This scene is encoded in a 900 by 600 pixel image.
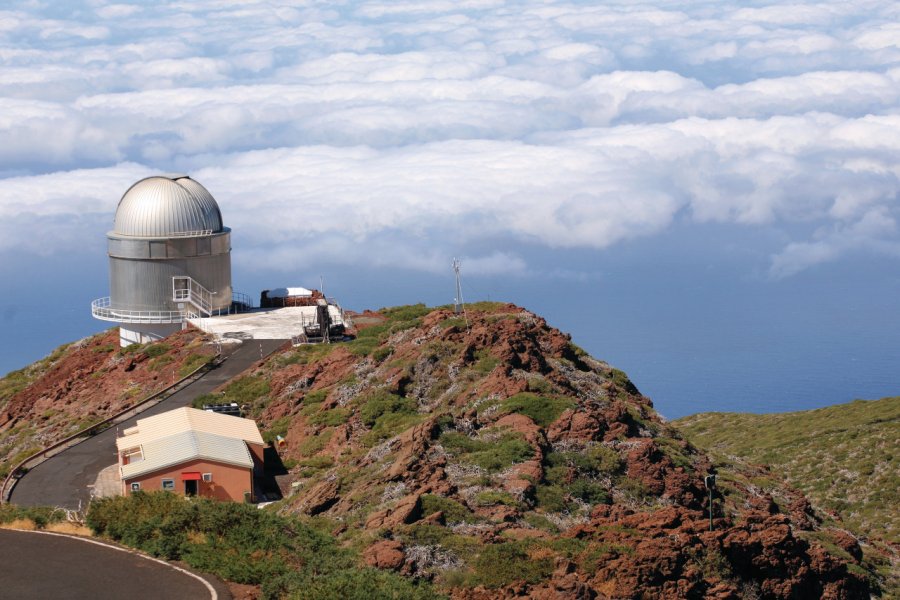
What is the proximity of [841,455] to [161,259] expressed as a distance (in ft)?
106

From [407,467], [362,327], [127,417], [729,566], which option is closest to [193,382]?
[127,417]

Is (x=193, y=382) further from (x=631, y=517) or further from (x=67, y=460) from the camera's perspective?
(x=631, y=517)

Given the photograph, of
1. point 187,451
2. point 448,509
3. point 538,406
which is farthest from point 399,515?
point 187,451

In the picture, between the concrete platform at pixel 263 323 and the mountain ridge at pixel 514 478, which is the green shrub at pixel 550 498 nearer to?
the mountain ridge at pixel 514 478

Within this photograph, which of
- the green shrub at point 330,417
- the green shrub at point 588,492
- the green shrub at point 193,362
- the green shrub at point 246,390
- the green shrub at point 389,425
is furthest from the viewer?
the green shrub at point 193,362

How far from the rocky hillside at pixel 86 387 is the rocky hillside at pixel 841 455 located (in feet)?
72.5

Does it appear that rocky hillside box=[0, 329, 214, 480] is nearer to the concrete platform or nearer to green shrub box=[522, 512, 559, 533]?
the concrete platform

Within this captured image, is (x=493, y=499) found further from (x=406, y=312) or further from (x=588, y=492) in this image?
(x=406, y=312)

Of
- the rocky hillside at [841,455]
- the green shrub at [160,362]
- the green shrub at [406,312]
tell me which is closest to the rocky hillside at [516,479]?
the rocky hillside at [841,455]

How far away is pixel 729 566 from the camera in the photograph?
26500 mm

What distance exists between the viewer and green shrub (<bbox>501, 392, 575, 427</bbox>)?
34812mm

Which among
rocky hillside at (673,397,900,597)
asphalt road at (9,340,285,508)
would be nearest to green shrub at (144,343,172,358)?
asphalt road at (9,340,285,508)

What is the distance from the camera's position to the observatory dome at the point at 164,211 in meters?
59.4

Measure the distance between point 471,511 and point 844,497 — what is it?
27612mm
